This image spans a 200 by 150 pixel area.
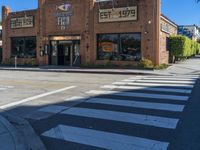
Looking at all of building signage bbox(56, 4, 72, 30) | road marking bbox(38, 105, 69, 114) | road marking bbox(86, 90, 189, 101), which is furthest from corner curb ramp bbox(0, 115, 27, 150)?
building signage bbox(56, 4, 72, 30)

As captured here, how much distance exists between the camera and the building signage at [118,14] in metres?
26.3

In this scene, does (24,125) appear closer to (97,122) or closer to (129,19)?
(97,122)

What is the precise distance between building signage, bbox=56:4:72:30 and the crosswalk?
62.6 ft

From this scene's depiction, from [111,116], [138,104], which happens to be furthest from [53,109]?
[138,104]

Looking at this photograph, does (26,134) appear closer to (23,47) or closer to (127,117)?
(127,117)

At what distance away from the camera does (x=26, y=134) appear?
6.67 metres

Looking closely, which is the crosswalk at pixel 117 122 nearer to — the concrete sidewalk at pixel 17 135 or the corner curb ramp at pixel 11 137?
the concrete sidewalk at pixel 17 135

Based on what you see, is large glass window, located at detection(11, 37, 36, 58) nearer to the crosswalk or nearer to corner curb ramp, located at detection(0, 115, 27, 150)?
the crosswalk

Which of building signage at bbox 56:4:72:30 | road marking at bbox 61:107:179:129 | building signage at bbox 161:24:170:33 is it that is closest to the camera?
road marking at bbox 61:107:179:129

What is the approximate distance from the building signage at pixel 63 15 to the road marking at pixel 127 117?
2139 centimetres

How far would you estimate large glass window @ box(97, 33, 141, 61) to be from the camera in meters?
26.5

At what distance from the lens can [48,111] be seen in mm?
8969

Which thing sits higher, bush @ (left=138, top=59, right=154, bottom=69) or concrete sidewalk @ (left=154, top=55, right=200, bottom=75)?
bush @ (left=138, top=59, right=154, bottom=69)

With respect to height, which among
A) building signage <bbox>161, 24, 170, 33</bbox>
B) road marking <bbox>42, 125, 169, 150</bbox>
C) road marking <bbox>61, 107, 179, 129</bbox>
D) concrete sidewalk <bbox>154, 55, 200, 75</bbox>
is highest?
building signage <bbox>161, 24, 170, 33</bbox>
